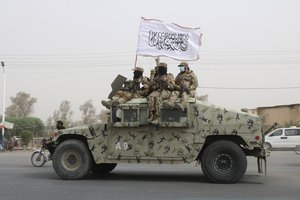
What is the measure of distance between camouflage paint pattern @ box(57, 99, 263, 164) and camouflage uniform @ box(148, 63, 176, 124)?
17 cm

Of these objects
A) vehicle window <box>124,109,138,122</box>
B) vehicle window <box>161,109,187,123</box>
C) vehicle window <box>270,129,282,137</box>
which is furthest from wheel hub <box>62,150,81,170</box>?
vehicle window <box>270,129,282,137</box>

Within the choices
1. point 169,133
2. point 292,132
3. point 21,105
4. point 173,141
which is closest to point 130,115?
point 169,133

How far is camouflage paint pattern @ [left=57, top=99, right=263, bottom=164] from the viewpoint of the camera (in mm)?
11391

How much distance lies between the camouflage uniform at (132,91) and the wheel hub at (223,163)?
2.41 meters

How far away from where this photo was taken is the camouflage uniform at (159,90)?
1153 cm

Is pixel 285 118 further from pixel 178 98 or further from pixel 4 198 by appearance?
pixel 4 198

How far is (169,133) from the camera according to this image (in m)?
11.6

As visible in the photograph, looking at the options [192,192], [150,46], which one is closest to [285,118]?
[150,46]

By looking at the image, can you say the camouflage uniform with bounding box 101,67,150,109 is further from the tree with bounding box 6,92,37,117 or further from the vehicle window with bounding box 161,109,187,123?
the tree with bounding box 6,92,37,117

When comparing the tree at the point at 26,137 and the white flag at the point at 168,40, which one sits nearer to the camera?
the white flag at the point at 168,40

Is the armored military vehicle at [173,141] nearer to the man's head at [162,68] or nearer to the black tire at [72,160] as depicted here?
the black tire at [72,160]

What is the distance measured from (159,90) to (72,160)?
9.15ft

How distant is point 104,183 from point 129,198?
245cm

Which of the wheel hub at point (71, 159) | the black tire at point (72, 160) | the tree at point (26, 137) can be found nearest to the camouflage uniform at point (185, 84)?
the black tire at point (72, 160)
